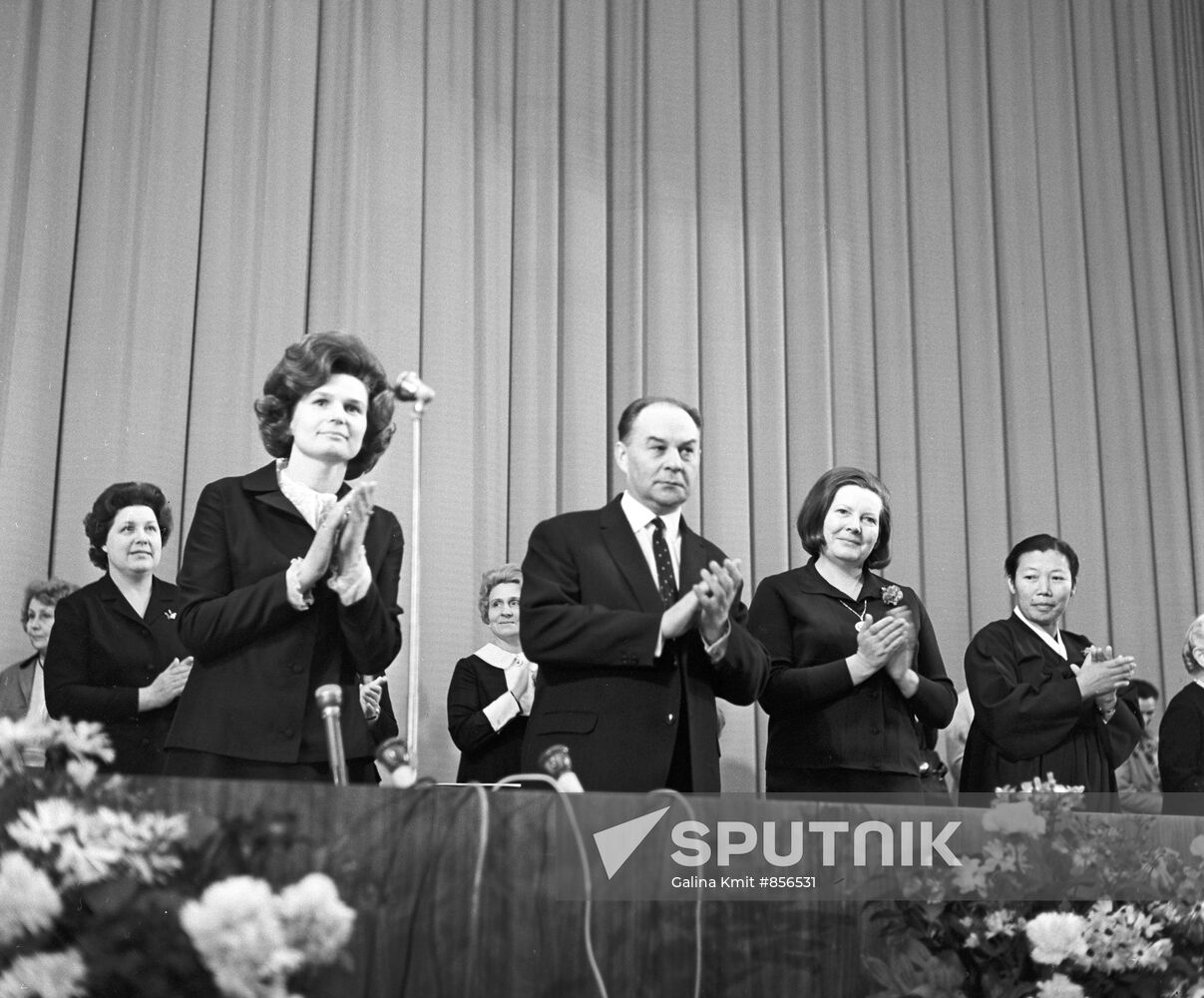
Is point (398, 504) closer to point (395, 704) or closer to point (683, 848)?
point (395, 704)

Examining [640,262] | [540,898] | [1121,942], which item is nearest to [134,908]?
[540,898]

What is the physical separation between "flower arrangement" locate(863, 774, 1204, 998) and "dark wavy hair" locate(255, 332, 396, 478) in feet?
3.85

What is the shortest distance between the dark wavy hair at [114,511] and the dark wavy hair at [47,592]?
16.9 inches

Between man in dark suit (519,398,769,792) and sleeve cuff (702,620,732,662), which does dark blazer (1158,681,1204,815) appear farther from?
sleeve cuff (702,620,732,662)

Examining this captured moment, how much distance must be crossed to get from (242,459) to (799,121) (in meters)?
2.49

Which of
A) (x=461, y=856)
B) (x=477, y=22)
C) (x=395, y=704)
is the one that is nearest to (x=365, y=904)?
(x=461, y=856)

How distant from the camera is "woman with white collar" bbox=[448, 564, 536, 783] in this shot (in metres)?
3.69

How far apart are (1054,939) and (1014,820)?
19cm

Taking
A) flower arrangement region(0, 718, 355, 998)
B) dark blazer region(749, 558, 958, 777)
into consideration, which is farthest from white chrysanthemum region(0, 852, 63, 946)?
dark blazer region(749, 558, 958, 777)

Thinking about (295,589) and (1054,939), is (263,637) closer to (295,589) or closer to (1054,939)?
(295,589)

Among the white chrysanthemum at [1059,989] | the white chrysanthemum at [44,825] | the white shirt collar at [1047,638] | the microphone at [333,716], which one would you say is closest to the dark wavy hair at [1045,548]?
the white shirt collar at [1047,638]

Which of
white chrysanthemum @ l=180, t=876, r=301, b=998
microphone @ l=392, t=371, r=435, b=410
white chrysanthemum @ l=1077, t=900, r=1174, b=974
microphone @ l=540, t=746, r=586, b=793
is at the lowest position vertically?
white chrysanthemum @ l=1077, t=900, r=1174, b=974

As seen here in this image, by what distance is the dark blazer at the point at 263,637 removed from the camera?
241 cm

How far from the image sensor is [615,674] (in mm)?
2623
